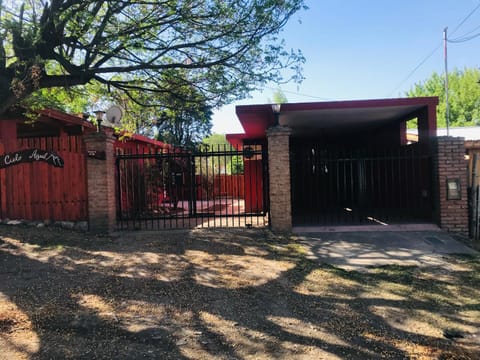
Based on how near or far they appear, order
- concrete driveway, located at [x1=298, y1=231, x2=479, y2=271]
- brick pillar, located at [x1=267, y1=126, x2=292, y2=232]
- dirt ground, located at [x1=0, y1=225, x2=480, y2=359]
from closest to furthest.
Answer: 1. dirt ground, located at [x1=0, y1=225, x2=480, y2=359]
2. concrete driveway, located at [x1=298, y1=231, x2=479, y2=271]
3. brick pillar, located at [x1=267, y1=126, x2=292, y2=232]

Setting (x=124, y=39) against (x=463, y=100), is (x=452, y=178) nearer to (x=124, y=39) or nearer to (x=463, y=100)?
(x=124, y=39)

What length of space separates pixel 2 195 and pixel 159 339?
7318 mm

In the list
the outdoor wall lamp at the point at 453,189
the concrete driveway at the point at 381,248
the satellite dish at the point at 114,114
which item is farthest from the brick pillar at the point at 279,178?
the satellite dish at the point at 114,114

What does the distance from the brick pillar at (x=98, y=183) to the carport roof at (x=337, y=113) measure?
3298 mm

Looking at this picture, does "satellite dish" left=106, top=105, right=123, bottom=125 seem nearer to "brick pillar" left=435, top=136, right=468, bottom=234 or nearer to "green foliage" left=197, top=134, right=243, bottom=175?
"green foliage" left=197, top=134, right=243, bottom=175

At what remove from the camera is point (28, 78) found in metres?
6.98

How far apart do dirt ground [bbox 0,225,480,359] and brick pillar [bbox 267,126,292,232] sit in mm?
1127

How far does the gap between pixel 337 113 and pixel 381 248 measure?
153 inches

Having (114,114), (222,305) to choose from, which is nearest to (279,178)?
(222,305)

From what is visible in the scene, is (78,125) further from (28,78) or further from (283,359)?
(283,359)

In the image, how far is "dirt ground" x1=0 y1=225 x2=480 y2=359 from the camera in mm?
3650

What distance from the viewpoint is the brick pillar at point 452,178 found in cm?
837

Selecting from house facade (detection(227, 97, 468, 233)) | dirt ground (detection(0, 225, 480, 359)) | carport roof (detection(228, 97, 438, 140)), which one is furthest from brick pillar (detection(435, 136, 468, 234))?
dirt ground (detection(0, 225, 480, 359))

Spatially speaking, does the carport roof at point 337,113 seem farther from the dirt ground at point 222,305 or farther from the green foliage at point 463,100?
the green foliage at point 463,100
